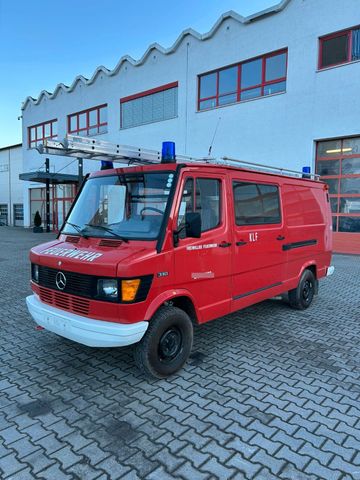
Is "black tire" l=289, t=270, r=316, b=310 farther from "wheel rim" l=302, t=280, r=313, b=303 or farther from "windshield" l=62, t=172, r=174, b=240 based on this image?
"windshield" l=62, t=172, r=174, b=240

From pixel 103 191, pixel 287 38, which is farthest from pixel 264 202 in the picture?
pixel 287 38

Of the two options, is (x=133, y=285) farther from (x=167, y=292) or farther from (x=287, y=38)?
(x=287, y=38)

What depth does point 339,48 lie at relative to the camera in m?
12.5

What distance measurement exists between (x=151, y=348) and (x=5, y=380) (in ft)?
5.19

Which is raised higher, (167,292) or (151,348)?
(167,292)

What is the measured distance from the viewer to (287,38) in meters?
13.5

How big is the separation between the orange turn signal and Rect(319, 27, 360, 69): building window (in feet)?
41.9

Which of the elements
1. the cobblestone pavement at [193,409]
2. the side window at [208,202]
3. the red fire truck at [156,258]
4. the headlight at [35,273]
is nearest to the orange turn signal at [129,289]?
the red fire truck at [156,258]

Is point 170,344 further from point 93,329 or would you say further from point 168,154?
point 168,154

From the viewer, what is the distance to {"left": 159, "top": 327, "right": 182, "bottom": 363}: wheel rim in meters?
3.68

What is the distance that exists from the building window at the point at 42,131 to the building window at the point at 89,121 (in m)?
2.03

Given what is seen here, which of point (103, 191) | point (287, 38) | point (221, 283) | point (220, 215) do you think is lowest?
point (221, 283)

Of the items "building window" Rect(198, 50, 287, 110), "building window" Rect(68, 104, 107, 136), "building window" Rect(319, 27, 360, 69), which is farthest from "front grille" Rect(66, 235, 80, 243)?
"building window" Rect(68, 104, 107, 136)

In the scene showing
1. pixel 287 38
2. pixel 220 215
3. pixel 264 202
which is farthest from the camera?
pixel 287 38
